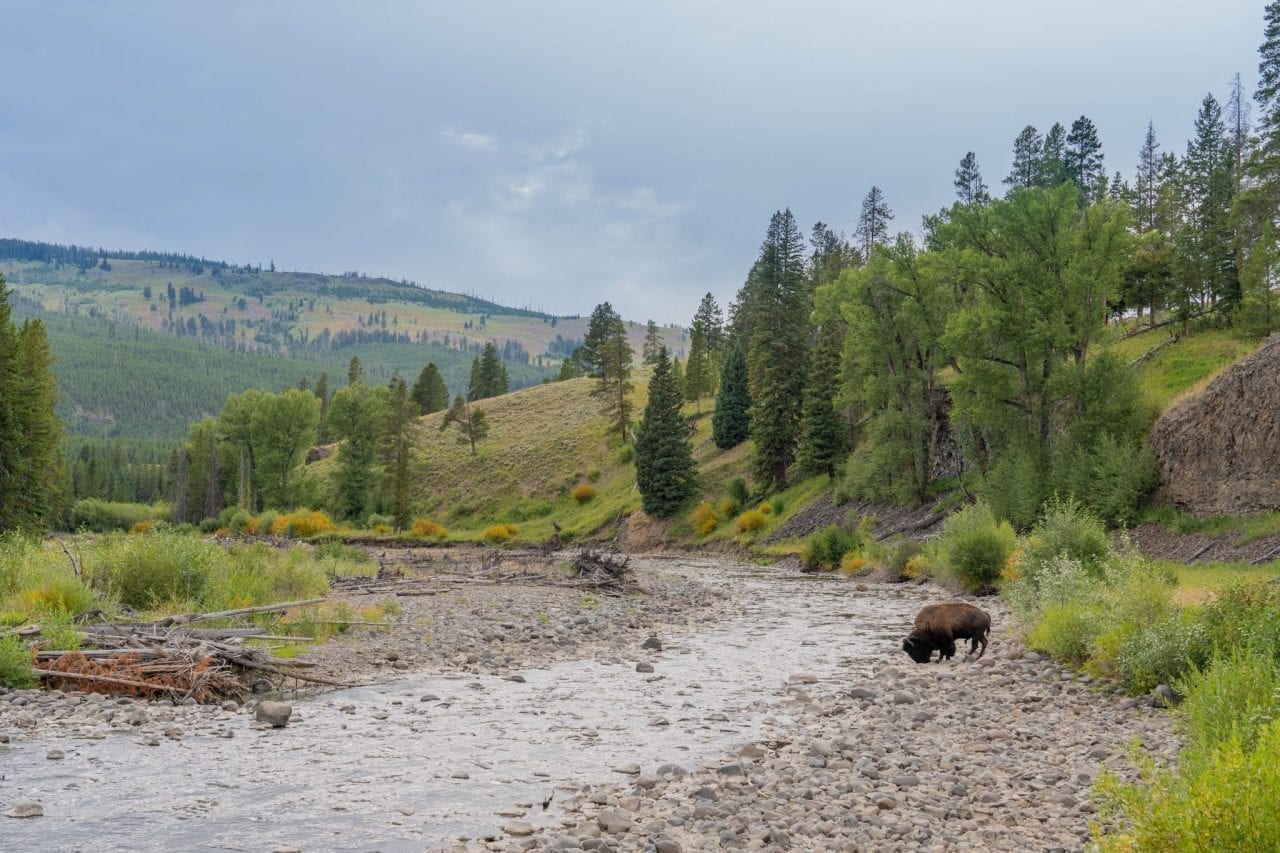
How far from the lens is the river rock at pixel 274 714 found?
11.2 m

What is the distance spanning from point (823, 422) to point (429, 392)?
284ft

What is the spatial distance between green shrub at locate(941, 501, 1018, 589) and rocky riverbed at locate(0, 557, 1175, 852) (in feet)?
45.8

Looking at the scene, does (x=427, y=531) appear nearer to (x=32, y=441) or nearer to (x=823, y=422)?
(x=32, y=441)

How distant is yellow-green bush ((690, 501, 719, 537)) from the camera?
62750 mm

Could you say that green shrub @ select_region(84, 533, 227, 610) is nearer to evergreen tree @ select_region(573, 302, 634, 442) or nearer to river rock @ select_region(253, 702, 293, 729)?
river rock @ select_region(253, 702, 293, 729)

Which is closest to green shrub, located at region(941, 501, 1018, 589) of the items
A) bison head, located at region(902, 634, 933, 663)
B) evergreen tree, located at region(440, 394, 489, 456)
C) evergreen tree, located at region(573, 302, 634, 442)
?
bison head, located at region(902, 634, 933, 663)

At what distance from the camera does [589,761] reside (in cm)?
1007

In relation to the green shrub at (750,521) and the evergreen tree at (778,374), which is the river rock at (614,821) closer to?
the green shrub at (750,521)

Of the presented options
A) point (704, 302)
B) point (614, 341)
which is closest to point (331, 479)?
point (614, 341)

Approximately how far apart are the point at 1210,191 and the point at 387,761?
217 feet

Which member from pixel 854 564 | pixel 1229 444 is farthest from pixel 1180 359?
pixel 854 564

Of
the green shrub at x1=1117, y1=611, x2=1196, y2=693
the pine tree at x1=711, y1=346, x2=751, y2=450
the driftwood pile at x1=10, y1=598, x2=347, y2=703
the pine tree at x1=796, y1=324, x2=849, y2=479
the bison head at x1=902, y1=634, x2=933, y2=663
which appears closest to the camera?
the green shrub at x1=1117, y1=611, x2=1196, y2=693

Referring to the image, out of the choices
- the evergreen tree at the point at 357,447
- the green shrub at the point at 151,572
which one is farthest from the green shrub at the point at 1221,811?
the evergreen tree at the point at 357,447

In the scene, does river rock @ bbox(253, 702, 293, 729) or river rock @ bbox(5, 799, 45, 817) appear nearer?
river rock @ bbox(5, 799, 45, 817)
